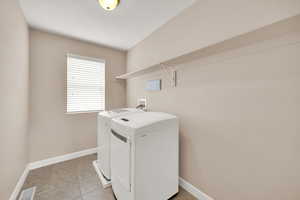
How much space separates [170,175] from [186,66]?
1.43m

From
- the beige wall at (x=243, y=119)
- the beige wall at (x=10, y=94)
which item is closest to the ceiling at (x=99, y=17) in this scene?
the beige wall at (x=10, y=94)

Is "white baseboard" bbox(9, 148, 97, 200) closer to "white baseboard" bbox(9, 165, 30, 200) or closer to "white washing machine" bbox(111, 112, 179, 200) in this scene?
"white baseboard" bbox(9, 165, 30, 200)

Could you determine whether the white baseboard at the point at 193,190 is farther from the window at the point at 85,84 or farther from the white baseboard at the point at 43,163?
the window at the point at 85,84

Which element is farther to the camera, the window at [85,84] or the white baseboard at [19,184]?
the window at [85,84]

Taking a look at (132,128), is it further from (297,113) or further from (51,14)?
(51,14)

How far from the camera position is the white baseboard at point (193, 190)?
4.66 feet

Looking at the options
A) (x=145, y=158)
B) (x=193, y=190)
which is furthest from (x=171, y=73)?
(x=193, y=190)

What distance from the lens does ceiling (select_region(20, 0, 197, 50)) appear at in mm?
1551

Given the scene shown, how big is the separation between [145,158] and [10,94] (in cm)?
170

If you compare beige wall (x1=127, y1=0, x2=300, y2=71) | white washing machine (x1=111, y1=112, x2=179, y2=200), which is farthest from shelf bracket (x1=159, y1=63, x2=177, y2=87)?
white washing machine (x1=111, y1=112, x2=179, y2=200)

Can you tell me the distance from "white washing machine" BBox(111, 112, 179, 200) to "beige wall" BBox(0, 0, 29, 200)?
1.08m

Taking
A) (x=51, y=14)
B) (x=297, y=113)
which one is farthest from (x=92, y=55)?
(x=297, y=113)

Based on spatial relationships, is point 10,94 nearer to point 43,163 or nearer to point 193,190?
point 43,163

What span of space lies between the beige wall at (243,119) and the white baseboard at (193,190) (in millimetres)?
54
